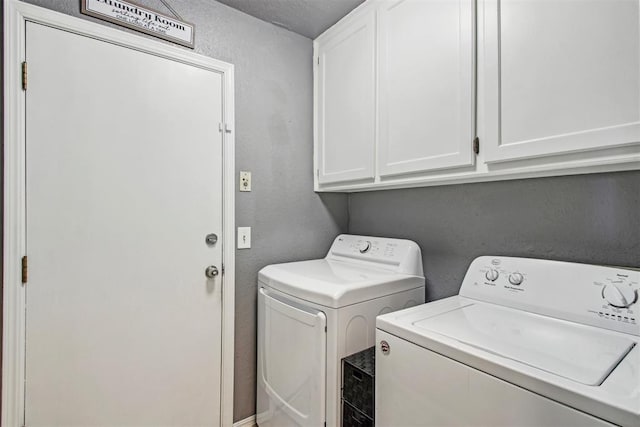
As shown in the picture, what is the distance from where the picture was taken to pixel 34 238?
1.27 m

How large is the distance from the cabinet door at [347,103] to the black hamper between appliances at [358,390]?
91 centimetres

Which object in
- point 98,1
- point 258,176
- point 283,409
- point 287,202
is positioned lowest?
point 283,409

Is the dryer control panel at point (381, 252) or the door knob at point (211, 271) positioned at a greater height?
the dryer control panel at point (381, 252)

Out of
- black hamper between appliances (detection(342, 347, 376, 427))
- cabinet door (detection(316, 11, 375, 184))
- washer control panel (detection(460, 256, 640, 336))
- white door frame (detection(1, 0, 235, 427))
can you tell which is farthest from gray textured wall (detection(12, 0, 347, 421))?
washer control panel (detection(460, 256, 640, 336))

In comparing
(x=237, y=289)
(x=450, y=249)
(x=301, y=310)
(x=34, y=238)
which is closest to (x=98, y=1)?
(x=34, y=238)

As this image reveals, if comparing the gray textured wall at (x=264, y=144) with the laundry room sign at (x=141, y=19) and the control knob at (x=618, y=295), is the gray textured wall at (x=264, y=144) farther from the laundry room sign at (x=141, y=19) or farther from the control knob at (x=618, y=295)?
the control knob at (x=618, y=295)

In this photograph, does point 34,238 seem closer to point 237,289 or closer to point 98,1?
point 237,289

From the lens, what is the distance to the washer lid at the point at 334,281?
134 cm

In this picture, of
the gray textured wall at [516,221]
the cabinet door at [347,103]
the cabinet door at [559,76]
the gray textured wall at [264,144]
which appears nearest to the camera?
the cabinet door at [559,76]

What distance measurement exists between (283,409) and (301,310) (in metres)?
0.55

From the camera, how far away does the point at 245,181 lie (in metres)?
1.84

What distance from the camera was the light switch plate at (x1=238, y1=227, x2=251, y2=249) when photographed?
1.82m

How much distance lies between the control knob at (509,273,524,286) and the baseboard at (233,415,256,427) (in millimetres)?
1632

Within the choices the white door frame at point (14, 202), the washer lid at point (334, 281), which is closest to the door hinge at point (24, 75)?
the white door frame at point (14, 202)
